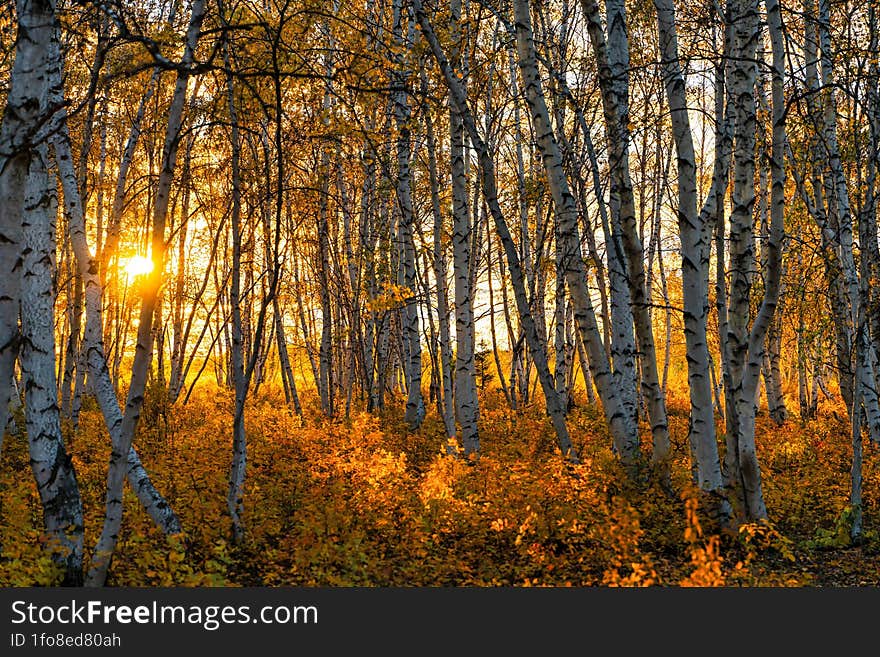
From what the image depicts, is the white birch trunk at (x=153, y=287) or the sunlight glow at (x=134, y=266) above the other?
the sunlight glow at (x=134, y=266)

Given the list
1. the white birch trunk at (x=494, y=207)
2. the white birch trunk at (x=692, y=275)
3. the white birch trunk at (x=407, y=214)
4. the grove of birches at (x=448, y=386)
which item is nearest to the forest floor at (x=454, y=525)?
the grove of birches at (x=448, y=386)

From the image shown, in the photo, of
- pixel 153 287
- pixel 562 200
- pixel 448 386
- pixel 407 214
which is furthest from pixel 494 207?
pixel 448 386

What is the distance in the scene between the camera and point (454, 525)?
700 centimetres

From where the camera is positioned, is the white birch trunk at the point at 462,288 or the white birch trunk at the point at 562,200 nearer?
A: the white birch trunk at the point at 562,200

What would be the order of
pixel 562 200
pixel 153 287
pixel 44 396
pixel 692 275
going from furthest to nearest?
pixel 562 200 < pixel 692 275 < pixel 44 396 < pixel 153 287

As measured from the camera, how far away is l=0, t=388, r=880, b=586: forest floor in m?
5.62

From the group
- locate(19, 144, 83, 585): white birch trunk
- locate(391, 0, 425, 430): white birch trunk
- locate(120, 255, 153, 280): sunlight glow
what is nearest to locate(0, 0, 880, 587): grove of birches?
locate(19, 144, 83, 585): white birch trunk

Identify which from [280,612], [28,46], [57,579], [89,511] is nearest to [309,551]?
[280,612]

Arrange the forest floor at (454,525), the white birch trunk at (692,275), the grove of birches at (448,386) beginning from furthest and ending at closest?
the white birch trunk at (692,275) → the forest floor at (454,525) → the grove of birches at (448,386)

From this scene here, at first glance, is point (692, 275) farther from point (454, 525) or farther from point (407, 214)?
point (407, 214)

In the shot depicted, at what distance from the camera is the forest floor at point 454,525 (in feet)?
18.5

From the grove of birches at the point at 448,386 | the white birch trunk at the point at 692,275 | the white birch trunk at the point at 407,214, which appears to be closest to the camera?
the grove of birches at the point at 448,386

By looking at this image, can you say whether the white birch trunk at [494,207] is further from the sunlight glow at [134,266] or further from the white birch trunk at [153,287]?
the sunlight glow at [134,266]

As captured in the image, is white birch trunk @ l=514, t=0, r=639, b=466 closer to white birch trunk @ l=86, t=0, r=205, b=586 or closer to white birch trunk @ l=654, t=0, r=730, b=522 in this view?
white birch trunk @ l=654, t=0, r=730, b=522
